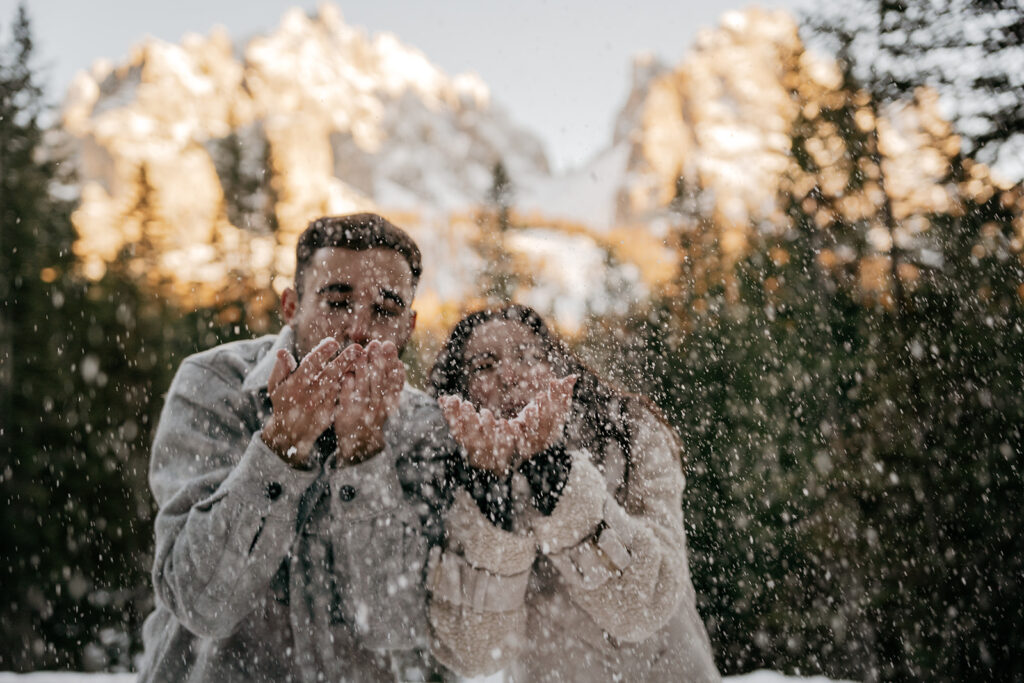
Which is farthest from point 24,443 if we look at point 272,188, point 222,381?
point 222,381

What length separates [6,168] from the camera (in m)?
16.0

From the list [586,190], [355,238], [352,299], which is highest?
[355,238]

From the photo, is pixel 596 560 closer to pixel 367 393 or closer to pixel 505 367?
pixel 505 367

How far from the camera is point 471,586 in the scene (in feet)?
6.40

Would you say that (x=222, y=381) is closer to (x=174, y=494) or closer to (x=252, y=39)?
(x=174, y=494)

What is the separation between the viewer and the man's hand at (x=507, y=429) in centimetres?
184

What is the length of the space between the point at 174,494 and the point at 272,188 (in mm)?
19190

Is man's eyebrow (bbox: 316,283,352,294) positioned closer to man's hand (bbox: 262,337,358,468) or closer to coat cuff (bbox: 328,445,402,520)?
man's hand (bbox: 262,337,358,468)

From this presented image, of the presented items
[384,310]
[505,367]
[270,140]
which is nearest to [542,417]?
[505,367]

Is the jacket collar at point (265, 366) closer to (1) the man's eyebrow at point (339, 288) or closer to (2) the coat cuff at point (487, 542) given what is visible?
(1) the man's eyebrow at point (339, 288)

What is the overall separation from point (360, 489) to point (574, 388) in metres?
1.00

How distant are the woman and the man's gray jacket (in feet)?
0.53

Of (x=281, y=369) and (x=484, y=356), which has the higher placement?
(x=281, y=369)

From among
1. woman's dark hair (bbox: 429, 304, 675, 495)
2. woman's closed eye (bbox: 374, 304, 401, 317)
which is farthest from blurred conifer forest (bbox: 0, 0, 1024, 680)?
woman's closed eye (bbox: 374, 304, 401, 317)
